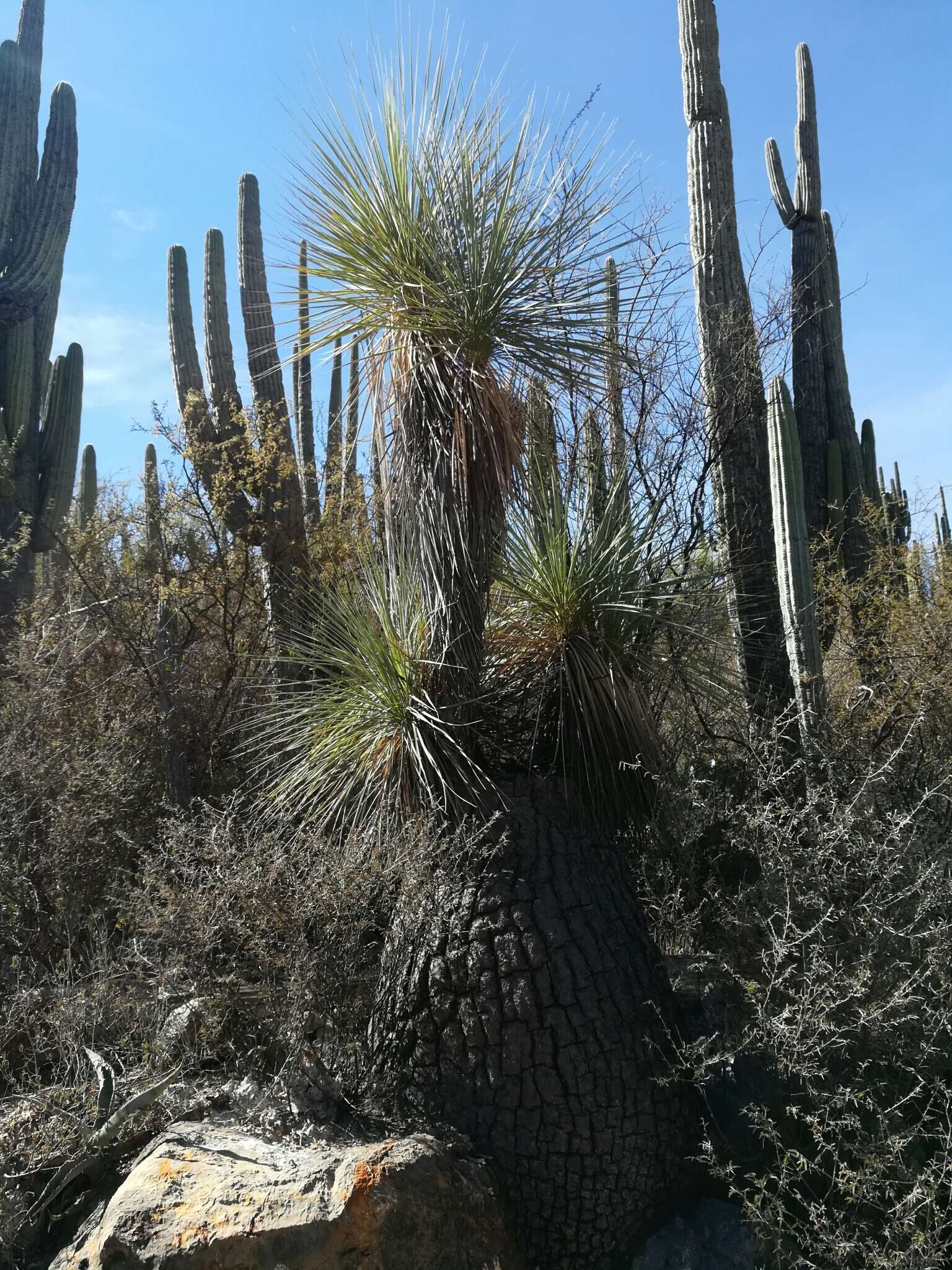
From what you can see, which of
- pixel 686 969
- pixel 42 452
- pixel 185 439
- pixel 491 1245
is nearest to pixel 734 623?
pixel 686 969

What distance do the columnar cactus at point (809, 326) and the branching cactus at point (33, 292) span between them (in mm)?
6901

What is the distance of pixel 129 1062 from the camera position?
4.27 meters

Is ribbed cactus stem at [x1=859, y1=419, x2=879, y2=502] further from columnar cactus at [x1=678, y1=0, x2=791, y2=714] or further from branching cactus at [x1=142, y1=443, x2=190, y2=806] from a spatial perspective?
branching cactus at [x1=142, y1=443, x2=190, y2=806]

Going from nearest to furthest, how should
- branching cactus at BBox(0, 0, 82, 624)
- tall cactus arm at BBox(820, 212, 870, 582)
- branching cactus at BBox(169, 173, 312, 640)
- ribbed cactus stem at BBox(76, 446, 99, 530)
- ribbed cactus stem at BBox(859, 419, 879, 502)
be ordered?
branching cactus at BBox(169, 173, 312, 640)
tall cactus arm at BBox(820, 212, 870, 582)
ribbed cactus stem at BBox(859, 419, 879, 502)
branching cactus at BBox(0, 0, 82, 624)
ribbed cactus stem at BBox(76, 446, 99, 530)

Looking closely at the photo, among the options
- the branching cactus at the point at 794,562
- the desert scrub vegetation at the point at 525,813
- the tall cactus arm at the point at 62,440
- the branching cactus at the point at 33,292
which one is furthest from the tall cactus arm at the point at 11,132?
the branching cactus at the point at 794,562

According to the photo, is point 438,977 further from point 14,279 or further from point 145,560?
point 14,279

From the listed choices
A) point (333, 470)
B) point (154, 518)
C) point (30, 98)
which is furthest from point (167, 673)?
point (30, 98)

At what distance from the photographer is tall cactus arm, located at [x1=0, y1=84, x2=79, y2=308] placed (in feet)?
34.3

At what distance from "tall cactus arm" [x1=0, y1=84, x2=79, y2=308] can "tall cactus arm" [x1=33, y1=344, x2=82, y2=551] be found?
30.8 inches

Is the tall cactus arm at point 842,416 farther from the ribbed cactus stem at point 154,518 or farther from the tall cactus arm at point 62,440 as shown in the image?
the tall cactus arm at point 62,440

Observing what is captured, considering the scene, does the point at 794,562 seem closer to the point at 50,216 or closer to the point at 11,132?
the point at 50,216

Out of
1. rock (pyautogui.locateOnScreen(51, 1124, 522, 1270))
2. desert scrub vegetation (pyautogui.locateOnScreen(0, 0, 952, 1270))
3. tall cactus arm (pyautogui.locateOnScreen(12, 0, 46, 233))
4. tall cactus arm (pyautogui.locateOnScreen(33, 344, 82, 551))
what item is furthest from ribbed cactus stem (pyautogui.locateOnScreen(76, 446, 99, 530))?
rock (pyautogui.locateOnScreen(51, 1124, 522, 1270))

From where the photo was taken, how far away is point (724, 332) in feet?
21.7

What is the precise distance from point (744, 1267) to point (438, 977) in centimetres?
147
